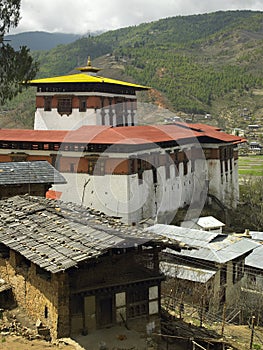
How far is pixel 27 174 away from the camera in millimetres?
17750

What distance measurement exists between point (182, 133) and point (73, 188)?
999cm

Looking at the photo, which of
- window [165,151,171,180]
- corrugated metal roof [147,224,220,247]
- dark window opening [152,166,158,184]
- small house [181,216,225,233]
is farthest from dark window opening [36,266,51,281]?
window [165,151,171,180]

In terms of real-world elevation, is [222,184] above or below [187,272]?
above

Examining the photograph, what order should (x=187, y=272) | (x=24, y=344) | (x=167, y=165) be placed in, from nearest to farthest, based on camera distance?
(x=24, y=344), (x=187, y=272), (x=167, y=165)

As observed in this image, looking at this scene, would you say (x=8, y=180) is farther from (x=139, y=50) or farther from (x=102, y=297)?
(x=139, y=50)

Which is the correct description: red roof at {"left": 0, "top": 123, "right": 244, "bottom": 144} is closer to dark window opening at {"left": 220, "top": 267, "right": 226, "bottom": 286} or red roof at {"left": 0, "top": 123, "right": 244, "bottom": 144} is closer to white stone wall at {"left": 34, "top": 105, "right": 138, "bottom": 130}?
white stone wall at {"left": 34, "top": 105, "right": 138, "bottom": 130}

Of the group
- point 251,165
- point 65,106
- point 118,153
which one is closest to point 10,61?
point 118,153

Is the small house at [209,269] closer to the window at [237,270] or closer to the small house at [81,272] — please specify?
the window at [237,270]

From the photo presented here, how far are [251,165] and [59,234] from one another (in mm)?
59826

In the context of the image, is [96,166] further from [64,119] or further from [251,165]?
[251,165]

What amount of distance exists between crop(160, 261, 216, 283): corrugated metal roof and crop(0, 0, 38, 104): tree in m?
9.41

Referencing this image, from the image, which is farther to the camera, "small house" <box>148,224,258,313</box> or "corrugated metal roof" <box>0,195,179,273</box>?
"small house" <box>148,224,258,313</box>

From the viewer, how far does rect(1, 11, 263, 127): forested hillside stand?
3905 inches

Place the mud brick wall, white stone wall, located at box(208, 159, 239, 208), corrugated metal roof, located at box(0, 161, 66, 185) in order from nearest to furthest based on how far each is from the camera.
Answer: the mud brick wall → corrugated metal roof, located at box(0, 161, 66, 185) → white stone wall, located at box(208, 159, 239, 208)
